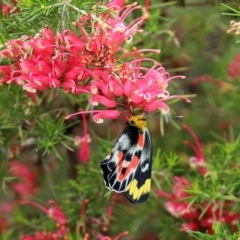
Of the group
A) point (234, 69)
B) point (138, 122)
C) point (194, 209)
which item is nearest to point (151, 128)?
point (234, 69)

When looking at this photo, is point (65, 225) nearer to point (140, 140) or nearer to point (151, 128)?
point (140, 140)

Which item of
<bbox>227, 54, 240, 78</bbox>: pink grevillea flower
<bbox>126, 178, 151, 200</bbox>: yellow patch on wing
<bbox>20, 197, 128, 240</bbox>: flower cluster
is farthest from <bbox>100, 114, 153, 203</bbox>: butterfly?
<bbox>227, 54, 240, 78</bbox>: pink grevillea flower

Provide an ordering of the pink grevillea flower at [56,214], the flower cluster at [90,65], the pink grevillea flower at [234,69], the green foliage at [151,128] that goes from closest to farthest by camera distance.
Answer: the flower cluster at [90,65]
the green foliage at [151,128]
the pink grevillea flower at [56,214]
the pink grevillea flower at [234,69]

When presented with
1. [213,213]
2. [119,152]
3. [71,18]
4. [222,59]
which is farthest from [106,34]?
[222,59]

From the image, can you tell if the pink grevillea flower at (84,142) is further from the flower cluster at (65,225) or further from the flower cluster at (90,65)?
the flower cluster at (90,65)

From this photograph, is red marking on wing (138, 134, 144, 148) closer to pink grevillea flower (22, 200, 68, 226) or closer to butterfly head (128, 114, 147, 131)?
butterfly head (128, 114, 147, 131)

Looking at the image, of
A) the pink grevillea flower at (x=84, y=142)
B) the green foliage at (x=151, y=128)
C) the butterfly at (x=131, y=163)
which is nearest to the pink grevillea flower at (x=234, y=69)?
the green foliage at (x=151, y=128)
